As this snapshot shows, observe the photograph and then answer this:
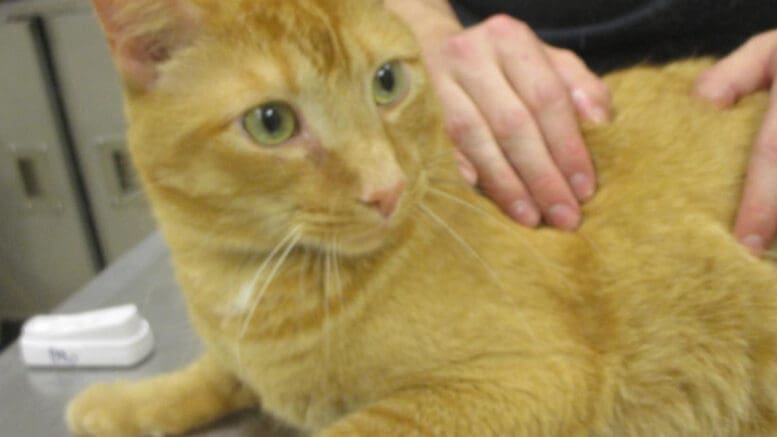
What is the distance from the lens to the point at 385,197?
0.71m

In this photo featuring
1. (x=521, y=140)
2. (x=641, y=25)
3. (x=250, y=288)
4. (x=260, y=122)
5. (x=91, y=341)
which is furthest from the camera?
(x=641, y=25)

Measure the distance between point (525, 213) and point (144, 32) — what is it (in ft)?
1.48

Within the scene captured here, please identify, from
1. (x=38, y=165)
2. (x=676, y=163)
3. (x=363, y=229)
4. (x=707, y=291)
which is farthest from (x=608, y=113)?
(x=38, y=165)

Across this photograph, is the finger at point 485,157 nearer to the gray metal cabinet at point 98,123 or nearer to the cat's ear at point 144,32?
the cat's ear at point 144,32

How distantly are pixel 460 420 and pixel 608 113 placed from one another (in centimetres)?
44

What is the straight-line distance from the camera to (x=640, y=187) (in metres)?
0.89

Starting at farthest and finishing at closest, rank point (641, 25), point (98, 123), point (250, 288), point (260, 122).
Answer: point (98, 123) < point (641, 25) < point (250, 288) < point (260, 122)

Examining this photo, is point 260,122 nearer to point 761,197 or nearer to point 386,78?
point 386,78

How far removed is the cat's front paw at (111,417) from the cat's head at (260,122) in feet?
0.94

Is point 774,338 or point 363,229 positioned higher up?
point 363,229

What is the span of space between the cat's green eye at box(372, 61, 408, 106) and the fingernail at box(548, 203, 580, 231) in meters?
0.23

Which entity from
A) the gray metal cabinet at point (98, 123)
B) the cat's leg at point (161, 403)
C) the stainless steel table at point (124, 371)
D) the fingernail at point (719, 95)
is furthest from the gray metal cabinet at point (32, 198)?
the fingernail at point (719, 95)

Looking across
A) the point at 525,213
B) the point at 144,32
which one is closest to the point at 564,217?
the point at 525,213

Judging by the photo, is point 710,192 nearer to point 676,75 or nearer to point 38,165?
point 676,75
